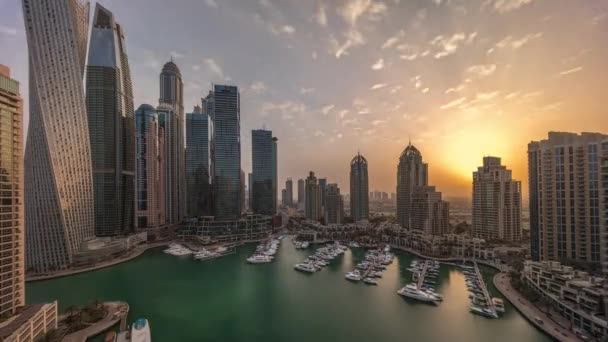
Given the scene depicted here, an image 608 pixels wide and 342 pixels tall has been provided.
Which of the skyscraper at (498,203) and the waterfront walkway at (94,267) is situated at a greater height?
the skyscraper at (498,203)

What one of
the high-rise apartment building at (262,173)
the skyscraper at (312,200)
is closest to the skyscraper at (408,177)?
the skyscraper at (312,200)

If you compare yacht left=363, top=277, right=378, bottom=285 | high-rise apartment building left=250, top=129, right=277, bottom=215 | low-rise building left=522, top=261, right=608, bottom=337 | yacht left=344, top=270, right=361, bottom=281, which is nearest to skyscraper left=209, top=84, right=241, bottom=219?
high-rise apartment building left=250, top=129, right=277, bottom=215

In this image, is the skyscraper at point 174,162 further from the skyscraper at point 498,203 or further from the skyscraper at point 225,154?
the skyscraper at point 498,203

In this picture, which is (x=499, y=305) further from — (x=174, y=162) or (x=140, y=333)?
(x=174, y=162)

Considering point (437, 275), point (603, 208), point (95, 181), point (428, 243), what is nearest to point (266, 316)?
point (437, 275)

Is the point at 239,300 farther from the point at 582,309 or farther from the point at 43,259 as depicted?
the point at 43,259

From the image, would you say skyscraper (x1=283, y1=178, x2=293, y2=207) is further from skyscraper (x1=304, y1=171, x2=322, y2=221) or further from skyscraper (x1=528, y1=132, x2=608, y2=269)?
skyscraper (x1=528, y1=132, x2=608, y2=269)
